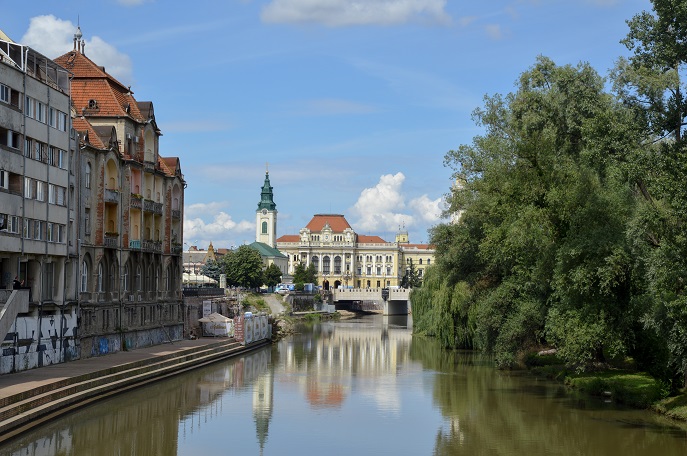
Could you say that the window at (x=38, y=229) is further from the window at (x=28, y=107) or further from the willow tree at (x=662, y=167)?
the willow tree at (x=662, y=167)

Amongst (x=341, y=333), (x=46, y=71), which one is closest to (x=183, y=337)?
(x=46, y=71)

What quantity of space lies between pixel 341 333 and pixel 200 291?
27716 millimetres

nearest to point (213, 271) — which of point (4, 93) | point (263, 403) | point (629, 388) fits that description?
point (263, 403)

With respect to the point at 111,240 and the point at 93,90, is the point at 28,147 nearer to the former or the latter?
the point at 111,240

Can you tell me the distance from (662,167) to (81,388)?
23341mm

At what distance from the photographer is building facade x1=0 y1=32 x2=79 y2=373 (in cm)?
3900

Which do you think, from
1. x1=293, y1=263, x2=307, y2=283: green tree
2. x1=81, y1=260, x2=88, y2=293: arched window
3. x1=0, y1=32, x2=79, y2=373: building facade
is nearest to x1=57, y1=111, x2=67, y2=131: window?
x1=0, y1=32, x2=79, y2=373: building facade

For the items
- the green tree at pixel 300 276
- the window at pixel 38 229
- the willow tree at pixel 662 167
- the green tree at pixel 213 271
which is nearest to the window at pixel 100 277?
the window at pixel 38 229

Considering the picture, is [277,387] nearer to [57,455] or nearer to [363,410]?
[363,410]

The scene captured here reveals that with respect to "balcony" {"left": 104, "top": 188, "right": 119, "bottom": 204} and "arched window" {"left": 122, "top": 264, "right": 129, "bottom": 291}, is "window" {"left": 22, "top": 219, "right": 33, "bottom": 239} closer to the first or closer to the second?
Result: "balcony" {"left": 104, "top": 188, "right": 119, "bottom": 204}

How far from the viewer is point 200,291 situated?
77.2m

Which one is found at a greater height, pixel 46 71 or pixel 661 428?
pixel 46 71

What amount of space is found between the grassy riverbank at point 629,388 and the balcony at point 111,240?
82.8ft

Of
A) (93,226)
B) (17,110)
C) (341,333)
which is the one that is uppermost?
(17,110)
